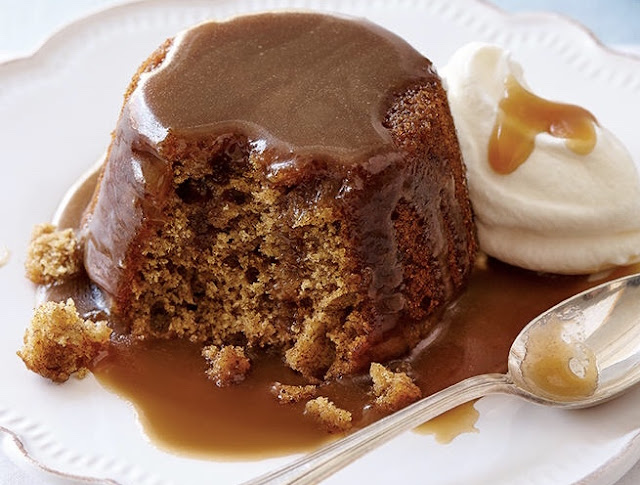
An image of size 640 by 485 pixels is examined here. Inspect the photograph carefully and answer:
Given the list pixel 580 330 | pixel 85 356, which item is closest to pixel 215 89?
pixel 85 356

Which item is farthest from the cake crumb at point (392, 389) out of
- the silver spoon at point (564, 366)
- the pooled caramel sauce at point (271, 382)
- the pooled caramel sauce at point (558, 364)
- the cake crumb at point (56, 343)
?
the cake crumb at point (56, 343)

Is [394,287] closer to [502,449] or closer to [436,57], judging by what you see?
[502,449]

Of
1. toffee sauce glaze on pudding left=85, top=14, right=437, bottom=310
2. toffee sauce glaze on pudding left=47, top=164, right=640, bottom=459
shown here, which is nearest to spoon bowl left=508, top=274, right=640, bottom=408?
toffee sauce glaze on pudding left=47, top=164, right=640, bottom=459

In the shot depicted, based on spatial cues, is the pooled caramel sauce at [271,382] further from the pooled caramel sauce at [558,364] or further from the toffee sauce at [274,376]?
the pooled caramel sauce at [558,364]

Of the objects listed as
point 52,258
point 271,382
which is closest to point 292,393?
point 271,382

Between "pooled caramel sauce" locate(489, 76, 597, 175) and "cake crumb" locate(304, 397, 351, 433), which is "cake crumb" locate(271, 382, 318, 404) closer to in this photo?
"cake crumb" locate(304, 397, 351, 433)

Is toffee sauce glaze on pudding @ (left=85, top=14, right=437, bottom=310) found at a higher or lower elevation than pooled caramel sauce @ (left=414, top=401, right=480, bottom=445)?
higher

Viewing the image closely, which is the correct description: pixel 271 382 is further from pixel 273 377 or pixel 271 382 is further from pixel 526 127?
pixel 526 127
